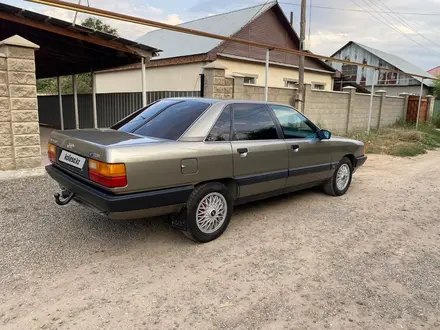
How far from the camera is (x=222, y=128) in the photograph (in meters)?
4.05

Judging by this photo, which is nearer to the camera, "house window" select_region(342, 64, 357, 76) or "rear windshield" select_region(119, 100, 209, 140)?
"rear windshield" select_region(119, 100, 209, 140)

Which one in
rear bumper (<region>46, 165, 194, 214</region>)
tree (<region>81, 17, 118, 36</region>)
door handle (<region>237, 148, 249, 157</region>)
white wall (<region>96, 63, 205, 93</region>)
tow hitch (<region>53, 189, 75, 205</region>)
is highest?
tree (<region>81, 17, 118, 36</region>)

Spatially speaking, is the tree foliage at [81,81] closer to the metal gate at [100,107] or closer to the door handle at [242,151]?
the metal gate at [100,107]

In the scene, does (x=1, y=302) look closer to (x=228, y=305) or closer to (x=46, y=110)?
(x=228, y=305)

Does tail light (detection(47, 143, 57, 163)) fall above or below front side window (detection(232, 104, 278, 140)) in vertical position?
below

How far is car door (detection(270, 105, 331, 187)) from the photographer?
480cm

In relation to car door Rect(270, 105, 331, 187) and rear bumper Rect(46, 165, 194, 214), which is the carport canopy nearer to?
car door Rect(270, 105, 331, 187)

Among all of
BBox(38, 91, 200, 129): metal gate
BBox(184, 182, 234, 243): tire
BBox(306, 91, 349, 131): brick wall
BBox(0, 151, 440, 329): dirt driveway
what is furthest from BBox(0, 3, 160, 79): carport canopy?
BBox(306, 91, 349, 131): brick wall

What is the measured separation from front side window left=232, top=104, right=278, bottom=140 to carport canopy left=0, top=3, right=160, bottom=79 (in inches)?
192

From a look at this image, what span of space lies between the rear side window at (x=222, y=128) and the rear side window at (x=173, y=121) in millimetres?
228

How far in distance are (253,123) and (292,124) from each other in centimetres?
84

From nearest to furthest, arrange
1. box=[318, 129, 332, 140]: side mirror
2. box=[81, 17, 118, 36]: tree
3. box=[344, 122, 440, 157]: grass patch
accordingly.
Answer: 1. box=[318, 129, 332, 140]: side mirror
2. box=[344, 122, 440, 157]: grass patch
3. box=[81, 17, 118, 36]: tree

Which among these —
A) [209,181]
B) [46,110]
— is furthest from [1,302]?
[46,110]

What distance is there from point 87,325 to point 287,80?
18219 millimetres
